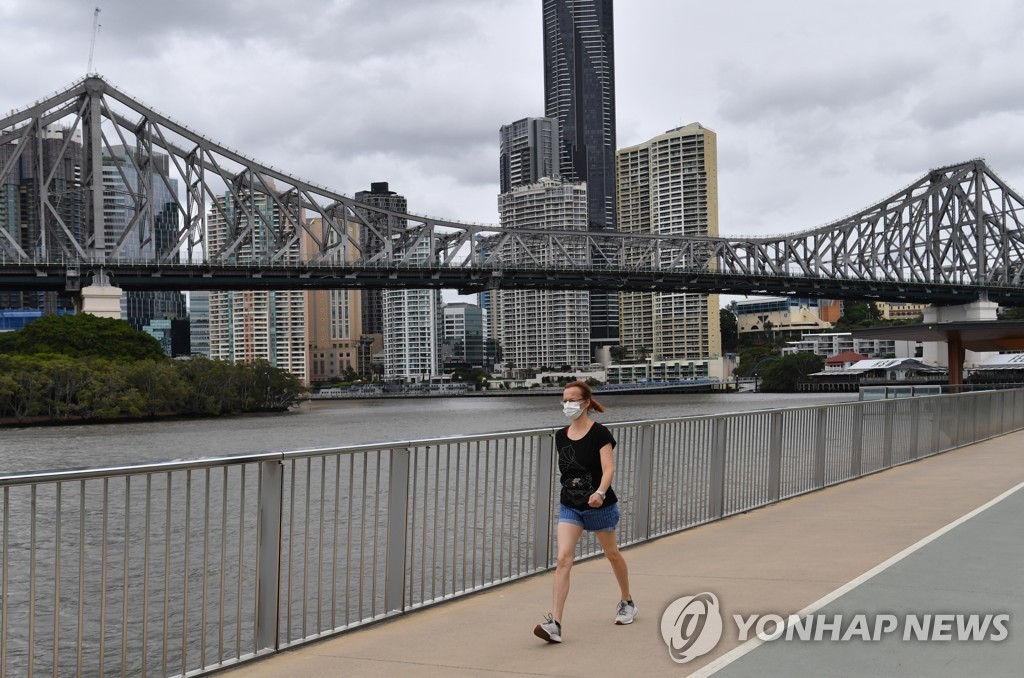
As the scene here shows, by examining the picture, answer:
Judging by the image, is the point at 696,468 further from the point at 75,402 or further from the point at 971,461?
the point at 75,402

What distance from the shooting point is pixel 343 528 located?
18.6 metres

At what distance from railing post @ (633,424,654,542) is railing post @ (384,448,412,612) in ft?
10.4

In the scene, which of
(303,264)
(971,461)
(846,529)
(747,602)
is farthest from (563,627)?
(303,264)

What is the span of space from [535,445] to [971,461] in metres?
9.99

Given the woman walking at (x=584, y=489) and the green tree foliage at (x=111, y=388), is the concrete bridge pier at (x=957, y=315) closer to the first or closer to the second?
the green tree foliage at (x=111, y=388)

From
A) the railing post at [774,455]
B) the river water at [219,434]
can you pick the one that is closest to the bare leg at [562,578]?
the railing post at [774,455]

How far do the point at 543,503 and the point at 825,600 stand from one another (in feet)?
8.09

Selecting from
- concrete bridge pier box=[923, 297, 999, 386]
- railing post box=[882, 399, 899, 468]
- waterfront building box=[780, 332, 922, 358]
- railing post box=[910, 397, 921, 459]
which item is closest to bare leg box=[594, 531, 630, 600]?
railing post box=[882, 399, 899, 468]

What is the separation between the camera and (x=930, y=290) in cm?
10319

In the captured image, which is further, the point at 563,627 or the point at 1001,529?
the point at 1001,529

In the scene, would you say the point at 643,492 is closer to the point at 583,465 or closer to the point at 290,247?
the point at 583,465

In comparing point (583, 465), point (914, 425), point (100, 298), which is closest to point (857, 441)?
point (914, 425)

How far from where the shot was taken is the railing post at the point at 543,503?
341 inches

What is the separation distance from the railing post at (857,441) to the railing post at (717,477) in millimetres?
4306
